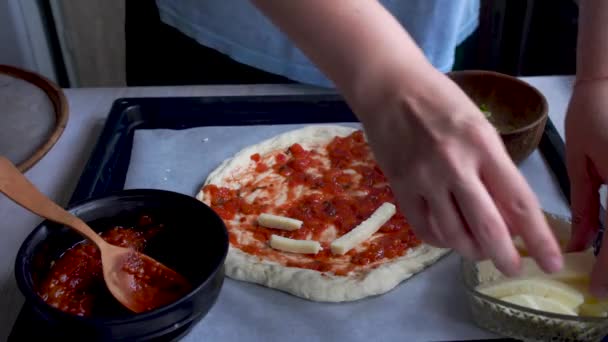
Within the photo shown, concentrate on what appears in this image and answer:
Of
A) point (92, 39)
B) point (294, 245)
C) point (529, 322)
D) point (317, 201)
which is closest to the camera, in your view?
point (529, 322)

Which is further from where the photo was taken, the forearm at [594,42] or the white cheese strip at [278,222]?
the white cheese strip at [278,222]

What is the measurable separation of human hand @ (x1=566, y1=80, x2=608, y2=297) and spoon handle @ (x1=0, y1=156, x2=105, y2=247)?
69 cm

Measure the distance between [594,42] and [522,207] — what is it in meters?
0.42

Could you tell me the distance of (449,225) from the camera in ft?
2.03

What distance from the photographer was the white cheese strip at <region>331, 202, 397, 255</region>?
1.11m

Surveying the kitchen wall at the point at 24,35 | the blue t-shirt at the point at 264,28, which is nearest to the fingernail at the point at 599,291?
the blue t-shirt at the point at 264,28

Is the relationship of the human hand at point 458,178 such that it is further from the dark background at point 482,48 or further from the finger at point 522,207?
the dark background at point 482,48

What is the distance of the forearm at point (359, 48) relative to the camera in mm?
642

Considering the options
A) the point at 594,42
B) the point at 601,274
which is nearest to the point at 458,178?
the point at 601,274

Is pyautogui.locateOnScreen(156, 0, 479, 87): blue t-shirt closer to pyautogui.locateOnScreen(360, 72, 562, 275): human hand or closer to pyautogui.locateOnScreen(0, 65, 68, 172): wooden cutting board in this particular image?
pyautogui.locateOnScreen(0, 65, 68, 172): wooden cutting board

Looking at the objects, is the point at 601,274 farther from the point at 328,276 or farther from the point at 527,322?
the point at 328,276

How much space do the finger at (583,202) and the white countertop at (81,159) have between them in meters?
0.30

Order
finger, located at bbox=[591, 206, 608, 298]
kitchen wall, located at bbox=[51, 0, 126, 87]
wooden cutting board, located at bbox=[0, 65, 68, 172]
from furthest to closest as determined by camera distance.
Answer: kitchen wall, located at bbox=[51, 0, 126, 87] → wooden cutting board, located at bbox=[0, 65, 68, 172] → finger, located at bbox=[591, 206, 608, 298]

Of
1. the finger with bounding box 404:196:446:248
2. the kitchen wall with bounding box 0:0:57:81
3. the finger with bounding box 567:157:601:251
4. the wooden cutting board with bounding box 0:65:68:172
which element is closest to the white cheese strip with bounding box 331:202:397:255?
the finger with bounding box 567:157:601:251
